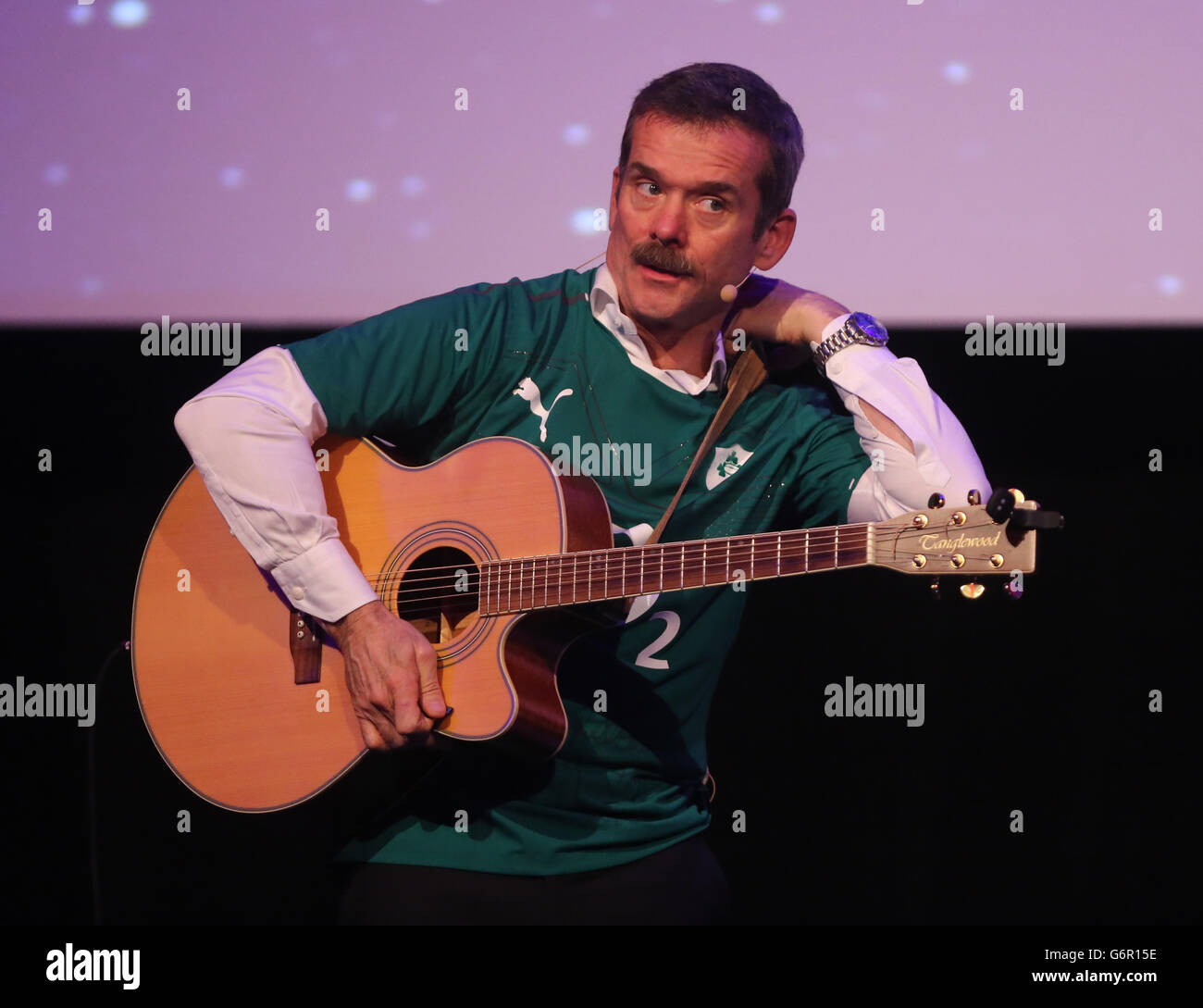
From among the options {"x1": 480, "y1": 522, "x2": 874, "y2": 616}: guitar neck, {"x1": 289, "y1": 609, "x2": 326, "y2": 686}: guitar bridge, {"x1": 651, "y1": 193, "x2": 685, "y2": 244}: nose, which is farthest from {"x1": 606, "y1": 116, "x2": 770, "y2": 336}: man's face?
{"x1": 289, "y1": 609, "x2": 326, "y2": 686}: guitar bridge

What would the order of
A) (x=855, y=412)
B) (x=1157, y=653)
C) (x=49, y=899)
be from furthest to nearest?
(x=49, y=899) → (x=1157, y=653) → (x=855, y=412)

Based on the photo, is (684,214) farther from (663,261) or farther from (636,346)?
(636,346)

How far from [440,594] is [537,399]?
42cm

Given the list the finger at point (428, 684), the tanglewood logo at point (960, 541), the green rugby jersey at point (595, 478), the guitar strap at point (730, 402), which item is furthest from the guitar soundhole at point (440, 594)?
the tanglewood logo at point (960, 541)

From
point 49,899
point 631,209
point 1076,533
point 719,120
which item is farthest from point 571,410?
point 49,899

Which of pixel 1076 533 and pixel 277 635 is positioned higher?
pixel 1076 533

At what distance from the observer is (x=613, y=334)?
240 cm

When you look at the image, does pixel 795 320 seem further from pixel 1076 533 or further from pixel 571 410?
pixel 1076 533

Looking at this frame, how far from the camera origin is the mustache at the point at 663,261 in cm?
230

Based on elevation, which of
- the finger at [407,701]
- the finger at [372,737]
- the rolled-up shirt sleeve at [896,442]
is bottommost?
the finger at [372,737]

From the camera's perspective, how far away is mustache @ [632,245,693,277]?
7.56 feet

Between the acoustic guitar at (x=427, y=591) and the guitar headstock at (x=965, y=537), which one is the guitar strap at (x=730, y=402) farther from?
the guitar headstock at (x=965, y=537)

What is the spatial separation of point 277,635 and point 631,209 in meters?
1.05

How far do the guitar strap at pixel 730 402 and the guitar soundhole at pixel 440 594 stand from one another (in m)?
0.35
